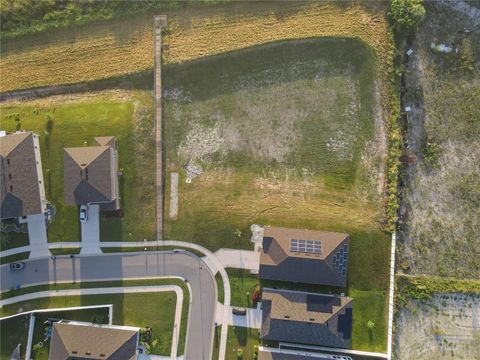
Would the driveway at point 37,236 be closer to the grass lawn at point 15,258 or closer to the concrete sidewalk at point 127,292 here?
the grass lawn at point 15,258

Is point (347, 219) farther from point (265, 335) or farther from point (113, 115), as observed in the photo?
point (113, 115)

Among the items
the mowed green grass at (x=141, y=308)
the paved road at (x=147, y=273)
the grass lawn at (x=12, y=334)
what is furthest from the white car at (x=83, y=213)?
the grass lawn at (x=12, y=334)

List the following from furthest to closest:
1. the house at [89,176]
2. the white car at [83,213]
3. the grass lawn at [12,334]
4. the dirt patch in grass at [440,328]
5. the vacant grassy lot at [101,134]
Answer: the vacant grassy lot at [101,134] → the white car at [83,213] → the grass lawn at [12,334] → the house at [89,176] → the dirt patch in grass at [440,328]

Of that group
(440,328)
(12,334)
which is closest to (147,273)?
(12,334)

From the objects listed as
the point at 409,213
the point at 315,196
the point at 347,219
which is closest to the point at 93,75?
the point at 315,196

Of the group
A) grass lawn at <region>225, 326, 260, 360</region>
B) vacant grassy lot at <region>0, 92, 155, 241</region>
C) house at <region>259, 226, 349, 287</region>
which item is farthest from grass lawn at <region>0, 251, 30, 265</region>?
house at <region>259, 226, 349, 287</region>

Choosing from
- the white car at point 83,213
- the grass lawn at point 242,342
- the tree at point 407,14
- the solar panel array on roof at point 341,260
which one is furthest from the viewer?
the white car at point 83,213

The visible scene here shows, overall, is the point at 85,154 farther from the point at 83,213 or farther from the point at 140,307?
the point at 140,307
